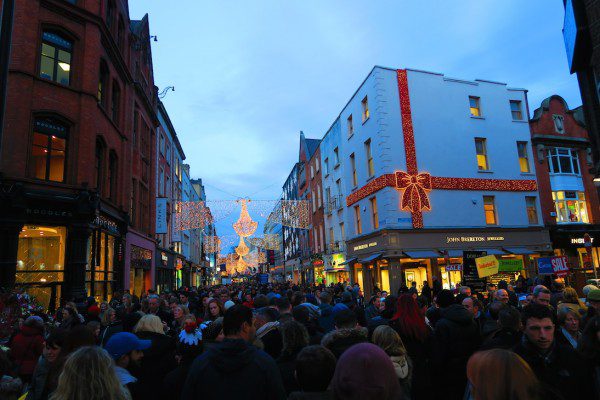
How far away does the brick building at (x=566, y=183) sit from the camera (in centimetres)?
2714

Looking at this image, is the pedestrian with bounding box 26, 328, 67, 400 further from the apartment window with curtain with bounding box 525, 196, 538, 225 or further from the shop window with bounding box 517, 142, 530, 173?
the shop window with bounding box 517, 142, 530, 173

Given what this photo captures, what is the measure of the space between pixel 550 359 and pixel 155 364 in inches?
164

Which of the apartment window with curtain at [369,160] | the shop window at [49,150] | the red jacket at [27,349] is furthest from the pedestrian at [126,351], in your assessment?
the apartment window with curtain at [369,160]

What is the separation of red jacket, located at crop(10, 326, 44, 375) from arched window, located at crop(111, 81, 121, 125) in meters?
17.5

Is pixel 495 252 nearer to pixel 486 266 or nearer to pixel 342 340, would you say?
pixel 486 266

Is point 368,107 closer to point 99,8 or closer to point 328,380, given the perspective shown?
point 99,8

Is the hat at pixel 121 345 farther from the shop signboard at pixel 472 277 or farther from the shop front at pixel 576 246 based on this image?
the shop front at pixel 576 246

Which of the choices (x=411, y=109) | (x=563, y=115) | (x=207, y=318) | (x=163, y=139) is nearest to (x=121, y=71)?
(x=163, y=139)

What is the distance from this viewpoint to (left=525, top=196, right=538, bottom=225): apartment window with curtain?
88.5 feet

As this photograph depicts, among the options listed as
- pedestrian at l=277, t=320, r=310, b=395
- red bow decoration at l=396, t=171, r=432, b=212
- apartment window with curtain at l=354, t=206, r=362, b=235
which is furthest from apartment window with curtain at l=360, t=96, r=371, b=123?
pedestrian at l=277, t=320, r=310, b=395

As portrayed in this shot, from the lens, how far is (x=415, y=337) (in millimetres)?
5238

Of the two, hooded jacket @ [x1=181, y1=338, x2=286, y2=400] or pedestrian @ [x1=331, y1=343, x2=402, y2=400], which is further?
hooded jacket @ [x1=181, y1=338, x2=286, y2=400]

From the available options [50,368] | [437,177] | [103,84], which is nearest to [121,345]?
[50,368]

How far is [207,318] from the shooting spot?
8.20 metres
